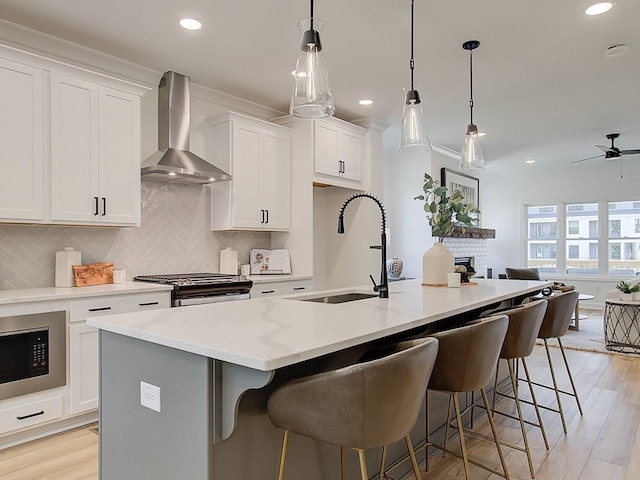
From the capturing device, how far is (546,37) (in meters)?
3.31

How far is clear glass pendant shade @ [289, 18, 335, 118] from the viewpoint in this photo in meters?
2.05

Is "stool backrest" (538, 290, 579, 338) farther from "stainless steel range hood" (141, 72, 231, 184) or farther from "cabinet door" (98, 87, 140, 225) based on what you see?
"cabinet door" (98, 87, 140, 225)

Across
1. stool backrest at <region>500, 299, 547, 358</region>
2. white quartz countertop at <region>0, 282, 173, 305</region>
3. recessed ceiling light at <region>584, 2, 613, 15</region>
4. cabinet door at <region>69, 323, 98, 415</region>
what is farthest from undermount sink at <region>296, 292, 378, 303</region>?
recessed ceiling light at <region>584, 2, 613, 15</region>

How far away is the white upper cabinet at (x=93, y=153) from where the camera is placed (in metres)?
3.14

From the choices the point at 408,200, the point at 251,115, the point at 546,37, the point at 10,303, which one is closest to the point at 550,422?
the point at 546,37

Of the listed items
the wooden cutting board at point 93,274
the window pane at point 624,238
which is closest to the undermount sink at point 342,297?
the wooden cutting board at point 93,274

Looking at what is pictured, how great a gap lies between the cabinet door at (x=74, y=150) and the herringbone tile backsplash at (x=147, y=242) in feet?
1.12

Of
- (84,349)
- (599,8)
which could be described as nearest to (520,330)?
(599,8)

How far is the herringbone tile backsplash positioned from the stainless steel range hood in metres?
0.30

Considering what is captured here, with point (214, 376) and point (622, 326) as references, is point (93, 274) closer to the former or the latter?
point (214, 376)

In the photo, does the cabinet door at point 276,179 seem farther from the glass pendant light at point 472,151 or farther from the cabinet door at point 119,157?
the glass pendant light at point 472,151

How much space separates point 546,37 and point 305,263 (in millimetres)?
2871

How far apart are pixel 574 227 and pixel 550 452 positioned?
7184mm

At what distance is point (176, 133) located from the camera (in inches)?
156
